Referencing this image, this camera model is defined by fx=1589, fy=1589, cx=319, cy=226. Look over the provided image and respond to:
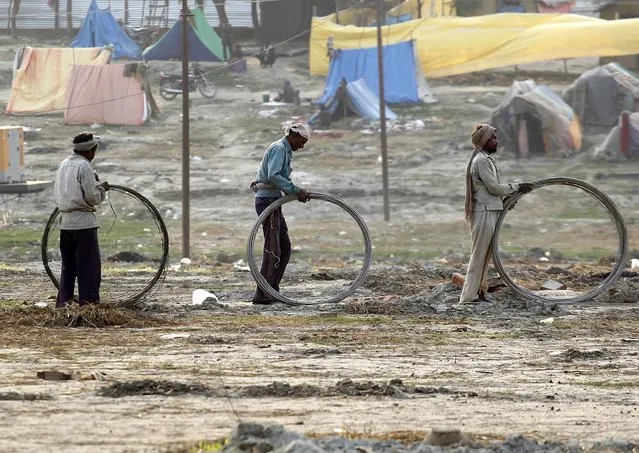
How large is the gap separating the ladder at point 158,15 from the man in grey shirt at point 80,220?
35762mm

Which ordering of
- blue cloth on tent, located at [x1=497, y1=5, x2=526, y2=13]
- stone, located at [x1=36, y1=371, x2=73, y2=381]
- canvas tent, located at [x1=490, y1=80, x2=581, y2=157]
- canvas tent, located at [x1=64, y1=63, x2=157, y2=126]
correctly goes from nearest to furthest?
stone, located at [x1=36, y1=371, x2=73, y2=381], canvas tent, located at [x1=490, y1=80, x2=581, y2=157], canvas tent, located at [x1=64, y1=63, x2=157, y2=126], blue cloth on tent, located at [x1=497, y1=5, x2=526, y2=13]

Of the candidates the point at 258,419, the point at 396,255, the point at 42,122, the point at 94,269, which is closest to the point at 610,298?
the point at 94,269

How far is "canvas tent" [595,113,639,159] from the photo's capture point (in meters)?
38.5

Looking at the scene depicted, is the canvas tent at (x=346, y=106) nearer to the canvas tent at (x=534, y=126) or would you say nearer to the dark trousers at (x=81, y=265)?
the canvas tent at (x=534, y=126)

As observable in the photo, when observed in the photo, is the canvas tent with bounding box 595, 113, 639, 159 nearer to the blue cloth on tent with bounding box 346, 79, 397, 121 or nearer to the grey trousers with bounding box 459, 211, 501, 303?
the blue cloth on tent with bounding box 346, 79, 397, 121

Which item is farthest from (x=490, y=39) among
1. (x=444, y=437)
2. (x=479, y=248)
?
(x=444, y=437)

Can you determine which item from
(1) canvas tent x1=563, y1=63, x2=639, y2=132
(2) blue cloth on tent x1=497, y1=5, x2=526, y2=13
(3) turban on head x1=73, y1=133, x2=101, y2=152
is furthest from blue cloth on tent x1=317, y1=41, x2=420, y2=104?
(3) turban on head x1=73, y1=133, x2=101, y2=152

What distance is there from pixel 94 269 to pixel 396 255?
1419 centimetres

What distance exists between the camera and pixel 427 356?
11406 millimetres

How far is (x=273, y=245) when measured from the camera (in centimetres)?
1480

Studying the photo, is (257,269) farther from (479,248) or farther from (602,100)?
(602,100)

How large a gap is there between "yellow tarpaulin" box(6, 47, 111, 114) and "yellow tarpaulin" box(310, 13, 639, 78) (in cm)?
857

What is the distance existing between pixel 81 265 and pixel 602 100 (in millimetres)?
30131

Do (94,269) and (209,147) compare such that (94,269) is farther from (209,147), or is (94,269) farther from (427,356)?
(209,147)
